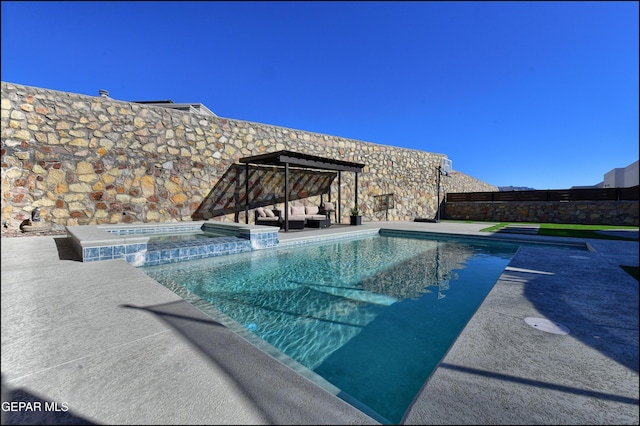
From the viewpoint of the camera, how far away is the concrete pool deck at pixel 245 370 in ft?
4.29

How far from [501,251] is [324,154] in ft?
27.3

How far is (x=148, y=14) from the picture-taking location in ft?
4.43

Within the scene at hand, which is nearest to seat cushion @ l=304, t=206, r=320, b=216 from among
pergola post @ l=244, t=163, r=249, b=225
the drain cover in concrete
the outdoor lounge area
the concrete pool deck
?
the outdoor lounge area

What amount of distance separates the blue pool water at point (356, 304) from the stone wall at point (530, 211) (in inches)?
410

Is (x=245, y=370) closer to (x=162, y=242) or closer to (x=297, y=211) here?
(x=162, y=242)

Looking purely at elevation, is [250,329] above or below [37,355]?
below

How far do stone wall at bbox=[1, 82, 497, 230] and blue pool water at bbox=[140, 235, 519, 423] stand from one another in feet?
15.9

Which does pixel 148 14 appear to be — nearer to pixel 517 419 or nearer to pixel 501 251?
pixel 517 419

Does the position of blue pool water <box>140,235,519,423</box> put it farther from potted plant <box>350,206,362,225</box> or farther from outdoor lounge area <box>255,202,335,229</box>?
potted plant <box>350,206,362,225</box>

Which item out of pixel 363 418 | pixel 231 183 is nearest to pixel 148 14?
pixel 363 418

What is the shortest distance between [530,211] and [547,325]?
54.1 feet

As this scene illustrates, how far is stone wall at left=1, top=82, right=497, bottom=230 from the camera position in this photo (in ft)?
25.3

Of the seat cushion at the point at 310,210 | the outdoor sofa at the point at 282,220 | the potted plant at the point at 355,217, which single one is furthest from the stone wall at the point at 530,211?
the outdoor sofa at the point at 282,220

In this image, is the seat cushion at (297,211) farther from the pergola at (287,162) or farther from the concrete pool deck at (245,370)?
the concrete pool deck at (245,370)
